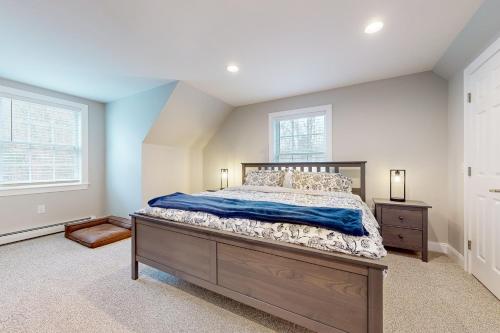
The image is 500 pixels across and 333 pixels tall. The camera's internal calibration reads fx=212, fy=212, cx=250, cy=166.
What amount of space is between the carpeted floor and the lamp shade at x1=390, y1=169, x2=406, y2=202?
856mm

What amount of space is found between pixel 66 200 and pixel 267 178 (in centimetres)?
356

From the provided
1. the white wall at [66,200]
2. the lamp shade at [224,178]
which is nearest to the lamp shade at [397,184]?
the lamp shade at [224,178]

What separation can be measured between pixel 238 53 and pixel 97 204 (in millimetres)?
3963

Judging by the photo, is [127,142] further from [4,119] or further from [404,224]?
[404,224]

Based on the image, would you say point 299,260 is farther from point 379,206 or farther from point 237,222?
point 379,206

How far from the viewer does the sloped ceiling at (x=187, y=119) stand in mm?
3469

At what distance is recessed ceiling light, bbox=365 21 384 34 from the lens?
1891 mm

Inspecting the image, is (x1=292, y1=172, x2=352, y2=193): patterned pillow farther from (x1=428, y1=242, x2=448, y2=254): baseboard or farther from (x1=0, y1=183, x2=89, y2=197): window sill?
(x1=0, y1=183, x2=89, y2=197): window sill

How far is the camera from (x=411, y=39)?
2129 millimetres

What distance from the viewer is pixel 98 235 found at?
320 centimetres

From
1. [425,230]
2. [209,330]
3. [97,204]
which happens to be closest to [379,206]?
[425,230]

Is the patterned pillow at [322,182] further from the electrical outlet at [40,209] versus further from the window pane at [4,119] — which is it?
the window pane at [4,119]

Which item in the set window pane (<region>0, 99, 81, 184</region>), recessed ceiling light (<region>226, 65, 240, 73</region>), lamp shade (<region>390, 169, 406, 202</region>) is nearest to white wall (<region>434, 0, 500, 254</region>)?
lamp shade (<region>390, 169, 406, 202</region>)

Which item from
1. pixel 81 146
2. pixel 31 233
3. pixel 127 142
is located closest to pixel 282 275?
pixel 127 142
